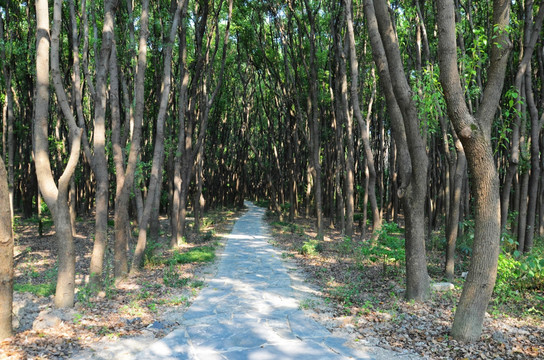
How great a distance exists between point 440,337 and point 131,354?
393 centimetres

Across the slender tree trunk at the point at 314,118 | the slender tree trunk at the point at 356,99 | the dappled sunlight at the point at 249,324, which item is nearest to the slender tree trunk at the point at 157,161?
the dappled sunlight at the point at 249,324

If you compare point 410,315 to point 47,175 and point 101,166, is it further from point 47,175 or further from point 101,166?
point 101,166

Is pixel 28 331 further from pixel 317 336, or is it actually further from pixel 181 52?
pixel 181 52

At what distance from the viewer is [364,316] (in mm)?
6246

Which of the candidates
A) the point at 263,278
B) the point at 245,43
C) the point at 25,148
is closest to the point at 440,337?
the point at 263,278

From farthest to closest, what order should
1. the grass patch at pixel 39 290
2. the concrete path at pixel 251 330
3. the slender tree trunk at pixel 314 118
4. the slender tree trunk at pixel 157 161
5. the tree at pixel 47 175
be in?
1. the slender tree trunk at pixel 314 118
2. the slender tree trunk at pixel 157 161
3. the grass patch at pixel 39 290
4. the tree at pixel 47 175
5. the concrete path at pixel 251 330

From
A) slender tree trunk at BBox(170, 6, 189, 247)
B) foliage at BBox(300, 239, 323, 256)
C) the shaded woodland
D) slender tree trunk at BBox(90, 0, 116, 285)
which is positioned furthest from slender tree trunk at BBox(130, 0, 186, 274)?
foliage at BBox(300, 239, 323, 256)

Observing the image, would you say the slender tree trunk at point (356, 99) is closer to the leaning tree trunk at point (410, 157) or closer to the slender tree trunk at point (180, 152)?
the leaning tree trunk at point (410, 157)

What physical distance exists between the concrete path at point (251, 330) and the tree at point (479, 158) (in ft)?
3.91

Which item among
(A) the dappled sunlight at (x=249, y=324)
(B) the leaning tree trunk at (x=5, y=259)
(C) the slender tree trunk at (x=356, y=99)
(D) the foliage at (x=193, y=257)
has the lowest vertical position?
(A) the dappled sunlight at (x=249, y=324)

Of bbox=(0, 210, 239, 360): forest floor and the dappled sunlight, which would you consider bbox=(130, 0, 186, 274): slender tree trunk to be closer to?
bbox=(0, 210, 239, 360): forest floor

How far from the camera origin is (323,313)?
21.4ft

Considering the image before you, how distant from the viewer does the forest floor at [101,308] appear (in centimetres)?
498

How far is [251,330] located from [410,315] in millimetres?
2493
